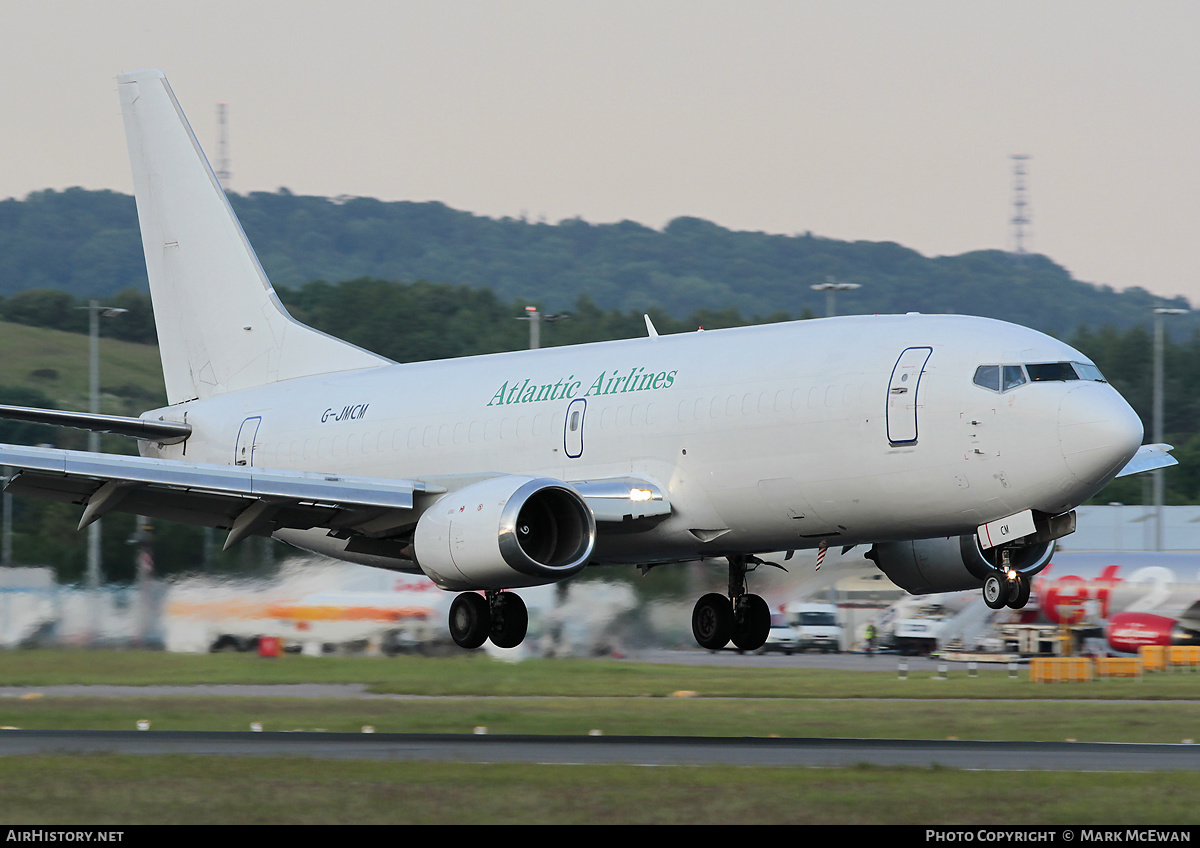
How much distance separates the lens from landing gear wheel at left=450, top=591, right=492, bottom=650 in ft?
93.2

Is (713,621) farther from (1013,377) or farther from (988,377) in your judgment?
(1013,377)

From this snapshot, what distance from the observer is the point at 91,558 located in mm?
38688

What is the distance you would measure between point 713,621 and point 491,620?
15.3ft

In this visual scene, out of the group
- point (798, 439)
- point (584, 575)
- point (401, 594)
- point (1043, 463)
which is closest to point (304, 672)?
point (401, 594)

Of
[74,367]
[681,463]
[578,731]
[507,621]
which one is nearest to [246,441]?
[507,621]

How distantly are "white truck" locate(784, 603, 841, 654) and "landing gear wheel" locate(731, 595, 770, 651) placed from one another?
22.0 m

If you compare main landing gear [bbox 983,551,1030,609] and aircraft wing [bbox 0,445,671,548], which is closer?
main landing gear [bbox 983,551,1030,609]

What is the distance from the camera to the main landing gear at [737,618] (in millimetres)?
30656

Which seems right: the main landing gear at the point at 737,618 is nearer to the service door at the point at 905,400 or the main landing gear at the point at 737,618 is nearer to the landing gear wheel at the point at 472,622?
the landing gear wheel at the point at 472,622

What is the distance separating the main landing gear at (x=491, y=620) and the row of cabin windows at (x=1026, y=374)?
9.33m

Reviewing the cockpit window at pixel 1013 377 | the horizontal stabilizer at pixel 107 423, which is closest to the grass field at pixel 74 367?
the horizontal stabilizer at pixel 107 423

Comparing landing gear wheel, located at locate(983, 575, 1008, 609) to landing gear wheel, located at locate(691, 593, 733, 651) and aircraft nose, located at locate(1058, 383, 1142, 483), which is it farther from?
landing gear wheel, located at locate(691, 593, 733, 651)

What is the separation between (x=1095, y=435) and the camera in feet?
74.1

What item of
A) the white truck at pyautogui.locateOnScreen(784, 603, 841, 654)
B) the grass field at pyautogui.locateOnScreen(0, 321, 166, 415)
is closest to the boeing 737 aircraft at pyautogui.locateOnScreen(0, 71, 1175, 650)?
the white truck at pyautogui.locateOnScreen(784, 603, 841, 654)
